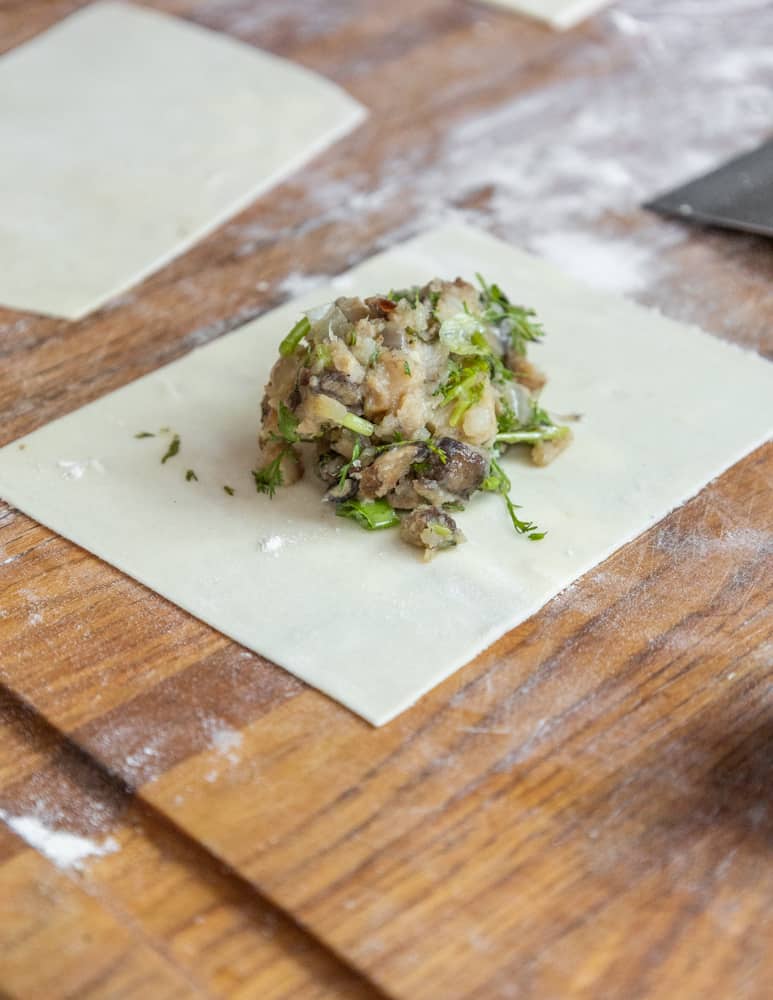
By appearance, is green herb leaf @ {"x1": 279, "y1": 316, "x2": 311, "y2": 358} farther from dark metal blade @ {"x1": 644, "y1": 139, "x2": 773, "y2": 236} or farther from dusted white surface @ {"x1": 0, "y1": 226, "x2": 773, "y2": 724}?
dark metal blade @ {"x1": 644, "y1": 139, "x2": 773, "y2": 236}

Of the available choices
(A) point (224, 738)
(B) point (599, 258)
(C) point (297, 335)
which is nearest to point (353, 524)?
(C) point (297, 335)

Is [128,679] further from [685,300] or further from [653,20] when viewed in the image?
[653,20]

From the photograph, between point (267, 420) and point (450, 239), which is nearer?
point (267, 420)

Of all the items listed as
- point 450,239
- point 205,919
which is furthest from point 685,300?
point 205,919

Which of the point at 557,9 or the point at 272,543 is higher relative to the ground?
the point at 557,9

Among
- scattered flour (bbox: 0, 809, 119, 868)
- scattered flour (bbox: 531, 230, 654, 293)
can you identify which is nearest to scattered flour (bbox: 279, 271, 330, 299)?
scattered flour (bbox: 531, 230, 654, 293)

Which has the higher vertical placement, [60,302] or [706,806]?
[60,302]

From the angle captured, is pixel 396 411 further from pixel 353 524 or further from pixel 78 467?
pixel 78 467
